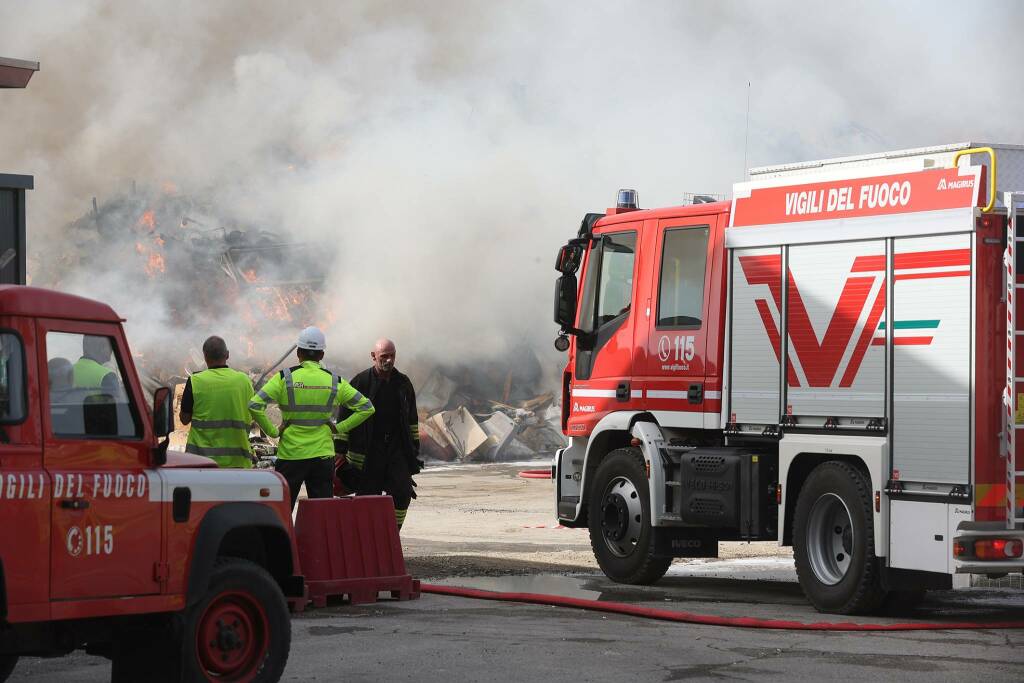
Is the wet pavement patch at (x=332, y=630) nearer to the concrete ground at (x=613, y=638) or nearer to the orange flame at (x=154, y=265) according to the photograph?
the concrete ground at (x=613, y=638)

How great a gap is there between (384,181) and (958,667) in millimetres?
21552

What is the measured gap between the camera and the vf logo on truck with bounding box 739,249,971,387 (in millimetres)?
9648

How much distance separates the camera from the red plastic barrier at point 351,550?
377 inches

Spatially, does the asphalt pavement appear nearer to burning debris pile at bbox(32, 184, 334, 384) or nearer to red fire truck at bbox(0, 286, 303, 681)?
red fire truck at bbox(0, 286, 303, 681)

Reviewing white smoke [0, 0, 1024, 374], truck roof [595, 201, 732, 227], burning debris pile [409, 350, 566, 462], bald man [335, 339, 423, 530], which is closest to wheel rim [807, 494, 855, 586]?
truck roof [595, 201, 732, 227]

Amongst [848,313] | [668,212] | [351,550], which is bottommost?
[351,550]

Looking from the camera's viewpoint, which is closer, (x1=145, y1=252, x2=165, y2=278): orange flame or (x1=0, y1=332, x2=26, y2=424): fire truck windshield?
(x1=0, y1=332, x2=26, y2=424): fire truck windshield

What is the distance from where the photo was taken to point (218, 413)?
10047mm

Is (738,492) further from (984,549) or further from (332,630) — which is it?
(332,630)

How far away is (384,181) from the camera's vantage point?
93.5ft

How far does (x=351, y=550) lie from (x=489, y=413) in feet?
59.0

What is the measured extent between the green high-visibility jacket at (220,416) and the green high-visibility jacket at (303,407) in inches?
5.5

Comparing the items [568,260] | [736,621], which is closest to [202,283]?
[568,260]

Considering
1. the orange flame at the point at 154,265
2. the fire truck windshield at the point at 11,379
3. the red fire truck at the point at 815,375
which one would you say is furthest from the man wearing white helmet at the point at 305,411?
the orange flame at the point at 154,265
